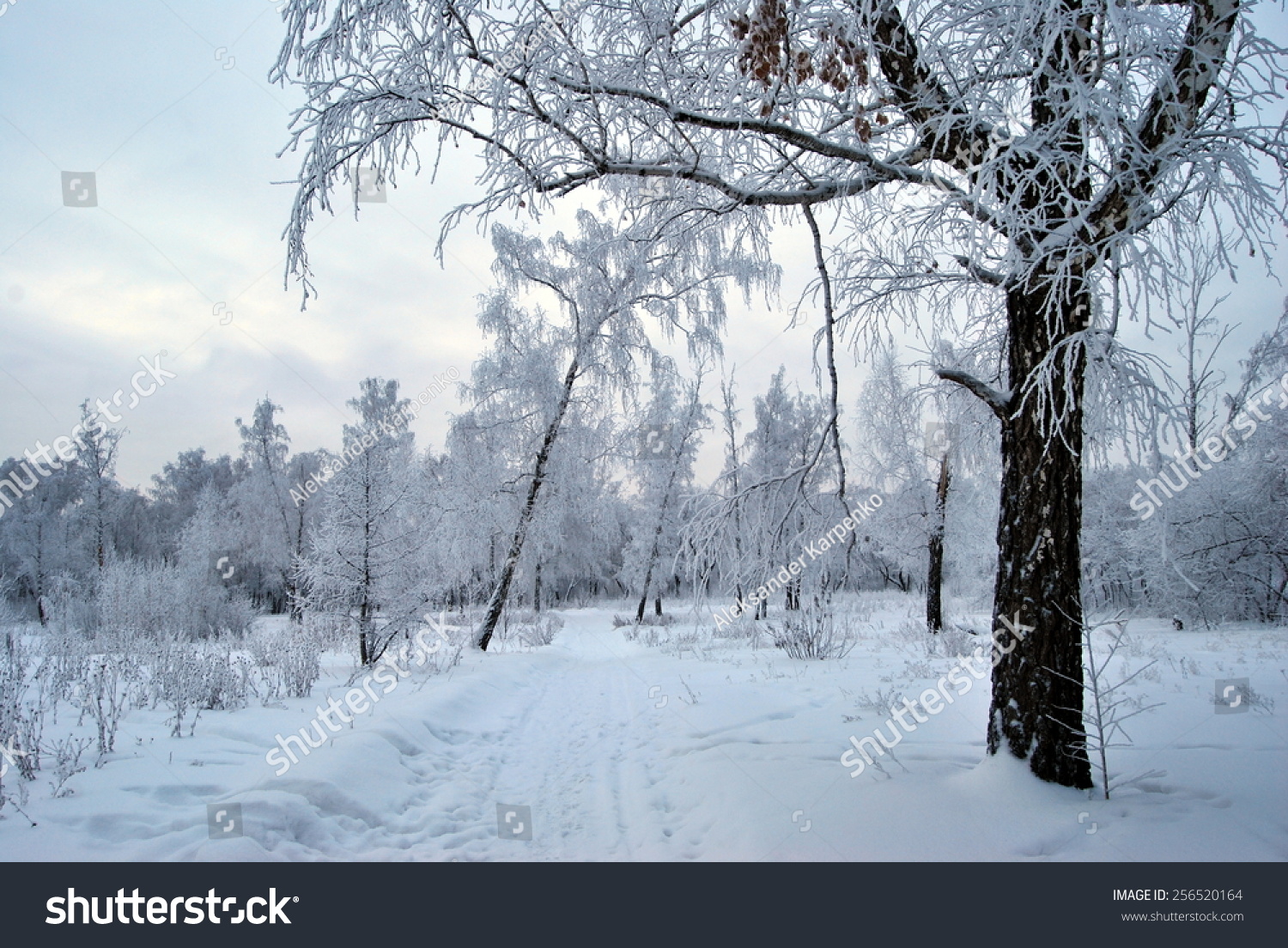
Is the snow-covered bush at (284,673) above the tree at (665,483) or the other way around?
the other way around

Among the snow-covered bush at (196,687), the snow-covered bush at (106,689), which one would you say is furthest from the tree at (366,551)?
the snow-covered bush at (196,687)

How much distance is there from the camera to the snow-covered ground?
266 cm

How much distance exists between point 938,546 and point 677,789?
48.7 ft

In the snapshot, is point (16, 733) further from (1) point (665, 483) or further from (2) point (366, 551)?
(1) point (665, 483)

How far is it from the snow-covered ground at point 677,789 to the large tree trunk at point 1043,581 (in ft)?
0.65

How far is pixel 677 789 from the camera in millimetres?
4215

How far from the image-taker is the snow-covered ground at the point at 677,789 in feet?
8.71

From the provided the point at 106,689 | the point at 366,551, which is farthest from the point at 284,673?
the point at 366,551

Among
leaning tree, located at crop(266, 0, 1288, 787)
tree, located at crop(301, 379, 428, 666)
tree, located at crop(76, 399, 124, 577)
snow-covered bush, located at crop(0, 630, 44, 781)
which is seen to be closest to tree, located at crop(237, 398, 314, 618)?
tree, located at crop(76, 399, 124, 577)

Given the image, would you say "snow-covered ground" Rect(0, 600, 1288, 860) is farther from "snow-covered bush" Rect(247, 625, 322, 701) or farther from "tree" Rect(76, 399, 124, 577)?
"tree" Rect(76, 399, 124, 577)

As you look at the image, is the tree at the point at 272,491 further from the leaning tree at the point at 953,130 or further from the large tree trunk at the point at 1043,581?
the large tree trunk at the point at 1043,581

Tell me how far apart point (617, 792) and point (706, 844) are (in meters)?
1.19

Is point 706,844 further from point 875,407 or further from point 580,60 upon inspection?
point 875,407
